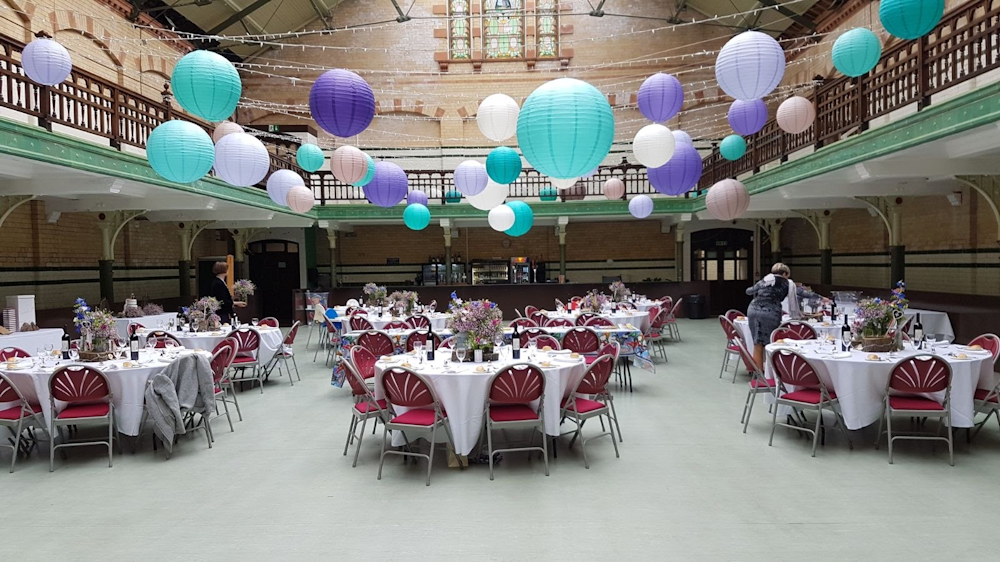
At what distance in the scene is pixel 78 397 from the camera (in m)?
5.27

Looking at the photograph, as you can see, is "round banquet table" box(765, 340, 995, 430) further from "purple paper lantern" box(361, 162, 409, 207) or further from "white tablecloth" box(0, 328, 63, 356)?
"white tablecloth" box(0, 328, 63, 356)

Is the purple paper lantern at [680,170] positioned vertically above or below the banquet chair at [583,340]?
above

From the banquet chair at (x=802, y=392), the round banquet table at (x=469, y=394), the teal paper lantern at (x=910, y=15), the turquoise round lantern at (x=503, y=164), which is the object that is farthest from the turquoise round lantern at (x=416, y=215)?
the teal paper lantern at (x=910, y=15)

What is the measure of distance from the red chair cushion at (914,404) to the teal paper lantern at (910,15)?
10.1ft

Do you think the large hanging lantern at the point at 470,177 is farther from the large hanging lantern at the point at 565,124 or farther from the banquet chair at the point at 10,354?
the banquet chair at the point at 10,354

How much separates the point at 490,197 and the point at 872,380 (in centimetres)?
657

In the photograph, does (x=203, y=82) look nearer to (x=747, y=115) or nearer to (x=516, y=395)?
(x=516, y=395)

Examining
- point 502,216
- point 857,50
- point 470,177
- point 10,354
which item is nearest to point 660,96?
point 857,50

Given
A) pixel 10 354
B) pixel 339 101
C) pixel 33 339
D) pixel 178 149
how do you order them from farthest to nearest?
pixel 33 339 → pixel 10 354 → pixel 178 149 → pixel 339 101

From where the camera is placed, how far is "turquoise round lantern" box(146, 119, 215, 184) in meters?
6.24

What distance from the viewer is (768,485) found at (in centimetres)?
459

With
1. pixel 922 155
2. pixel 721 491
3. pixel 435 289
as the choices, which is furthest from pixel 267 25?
pixel 721 491

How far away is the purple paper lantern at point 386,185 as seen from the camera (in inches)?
384

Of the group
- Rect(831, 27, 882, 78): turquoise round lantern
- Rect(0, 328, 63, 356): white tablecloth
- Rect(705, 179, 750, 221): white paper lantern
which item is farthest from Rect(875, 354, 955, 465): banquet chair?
Rect(0, 328, 63, 356): white tablecloth
